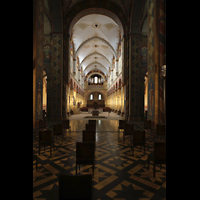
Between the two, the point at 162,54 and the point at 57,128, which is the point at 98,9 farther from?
the point at 57,128

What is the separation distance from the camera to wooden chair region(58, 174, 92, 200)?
163 centimetres

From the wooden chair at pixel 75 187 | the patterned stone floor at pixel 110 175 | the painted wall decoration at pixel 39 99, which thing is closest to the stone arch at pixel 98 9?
the painted wall decoration at pixel 39 99

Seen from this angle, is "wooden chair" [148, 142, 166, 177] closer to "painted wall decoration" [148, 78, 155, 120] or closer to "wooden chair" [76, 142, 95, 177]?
"wooden chair" [76, 142, 95, 177]

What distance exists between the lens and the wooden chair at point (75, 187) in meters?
1.63

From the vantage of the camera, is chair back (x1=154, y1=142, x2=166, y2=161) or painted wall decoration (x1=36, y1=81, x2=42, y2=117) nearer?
chair back (x1=154, y1=142, x2=166, y2=161)

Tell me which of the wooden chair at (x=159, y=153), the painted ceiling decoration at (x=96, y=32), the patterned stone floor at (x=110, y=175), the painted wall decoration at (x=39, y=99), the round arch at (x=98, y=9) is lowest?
the patterned stone floor at (x=110, y=175)

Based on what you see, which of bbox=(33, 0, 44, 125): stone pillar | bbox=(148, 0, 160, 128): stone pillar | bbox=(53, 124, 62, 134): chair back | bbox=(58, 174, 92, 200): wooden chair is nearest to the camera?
bbox=(58, 174, 92, 200): wooden chair

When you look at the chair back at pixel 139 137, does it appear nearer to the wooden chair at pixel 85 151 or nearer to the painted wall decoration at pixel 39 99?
the wooden chair at pixel 85 151

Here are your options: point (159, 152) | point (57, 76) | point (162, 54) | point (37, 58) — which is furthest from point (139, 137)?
point (57, 76)

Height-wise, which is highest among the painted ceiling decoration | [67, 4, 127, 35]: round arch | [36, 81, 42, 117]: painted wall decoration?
the painted ceiling decoration

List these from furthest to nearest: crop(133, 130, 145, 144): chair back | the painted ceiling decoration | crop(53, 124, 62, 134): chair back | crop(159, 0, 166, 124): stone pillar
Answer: the painted ceiling decoration < crop(159, 0, 166, 124): stone pillar < crop(53, 124, 62, 134): chair back < crop(133, 130, 145, 144): chair back

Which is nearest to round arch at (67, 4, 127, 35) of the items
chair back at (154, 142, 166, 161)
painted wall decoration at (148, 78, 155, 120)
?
painted wall decoration at (148, 78, 155, 120)
